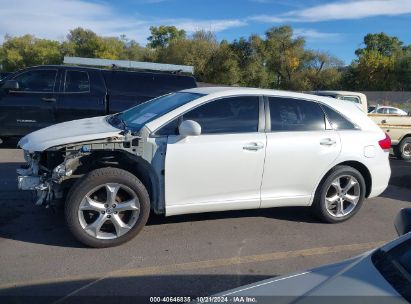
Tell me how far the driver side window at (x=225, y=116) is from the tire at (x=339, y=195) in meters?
1.18

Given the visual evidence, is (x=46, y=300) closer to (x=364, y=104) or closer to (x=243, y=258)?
(x=243, y=258)

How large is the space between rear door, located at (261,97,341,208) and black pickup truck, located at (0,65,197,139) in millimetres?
5225

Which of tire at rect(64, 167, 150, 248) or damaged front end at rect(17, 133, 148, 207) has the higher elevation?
damaged front end at rect(17, 133, 148, 207)

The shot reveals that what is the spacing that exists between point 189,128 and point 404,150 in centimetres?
977

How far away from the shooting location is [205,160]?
472 cm

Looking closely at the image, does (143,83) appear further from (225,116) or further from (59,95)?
(225,116)

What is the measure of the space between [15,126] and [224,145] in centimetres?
619

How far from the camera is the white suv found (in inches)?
176

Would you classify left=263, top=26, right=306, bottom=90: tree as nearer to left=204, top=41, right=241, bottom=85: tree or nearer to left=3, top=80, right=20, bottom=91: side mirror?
left=204, top=41, right=241, bottom=85: tree

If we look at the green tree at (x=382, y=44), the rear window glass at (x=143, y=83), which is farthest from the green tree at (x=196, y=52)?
the rear window glass at (x=143, y=83)

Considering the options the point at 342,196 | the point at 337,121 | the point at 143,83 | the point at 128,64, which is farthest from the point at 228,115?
the point at 128,64

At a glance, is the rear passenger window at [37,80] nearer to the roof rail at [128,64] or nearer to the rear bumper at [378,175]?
the roof rail at [128,64]

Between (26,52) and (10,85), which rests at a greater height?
(26,52)

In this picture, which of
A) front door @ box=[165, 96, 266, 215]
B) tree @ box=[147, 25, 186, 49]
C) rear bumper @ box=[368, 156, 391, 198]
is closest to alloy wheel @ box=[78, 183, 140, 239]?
front door @ box=[165, 96, 266, 215]
